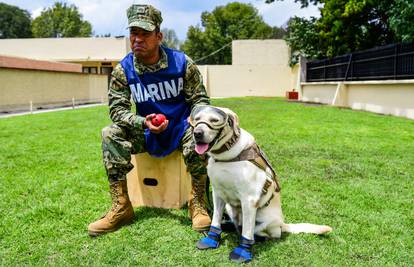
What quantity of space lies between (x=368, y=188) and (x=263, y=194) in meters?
2.18

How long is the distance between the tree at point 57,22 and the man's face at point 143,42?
6464 cm

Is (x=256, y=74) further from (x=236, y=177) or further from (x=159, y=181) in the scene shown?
(x=236, y=177)

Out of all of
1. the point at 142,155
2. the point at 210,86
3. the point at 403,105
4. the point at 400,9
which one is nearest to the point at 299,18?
the point at 400,9

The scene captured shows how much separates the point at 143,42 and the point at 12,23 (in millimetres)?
77069

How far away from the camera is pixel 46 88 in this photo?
82.8ft

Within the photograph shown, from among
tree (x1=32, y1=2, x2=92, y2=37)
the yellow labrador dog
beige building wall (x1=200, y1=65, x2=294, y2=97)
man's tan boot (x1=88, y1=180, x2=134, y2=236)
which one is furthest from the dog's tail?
tree (x1=32, y1=2, x2=92, y2=37)

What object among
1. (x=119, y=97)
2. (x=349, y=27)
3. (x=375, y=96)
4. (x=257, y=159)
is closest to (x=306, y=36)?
(x=349, y=27)

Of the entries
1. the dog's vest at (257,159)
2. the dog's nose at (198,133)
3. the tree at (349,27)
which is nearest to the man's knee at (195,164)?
the dog's vest at (257,159)

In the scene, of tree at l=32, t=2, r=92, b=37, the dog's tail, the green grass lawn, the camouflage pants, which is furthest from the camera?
tree at l=32, t=2, r=92, b=37

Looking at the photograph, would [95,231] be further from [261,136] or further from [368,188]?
[261,136]

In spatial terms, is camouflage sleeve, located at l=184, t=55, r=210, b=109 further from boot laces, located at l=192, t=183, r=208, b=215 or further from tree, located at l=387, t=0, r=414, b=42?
tree, located at l=387, t=0, r=414, b=42

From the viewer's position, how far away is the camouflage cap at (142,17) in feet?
10.7

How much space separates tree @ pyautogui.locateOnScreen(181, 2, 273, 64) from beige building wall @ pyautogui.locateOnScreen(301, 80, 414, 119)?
3521 centimetres

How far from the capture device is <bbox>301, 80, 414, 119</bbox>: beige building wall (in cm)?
1285
